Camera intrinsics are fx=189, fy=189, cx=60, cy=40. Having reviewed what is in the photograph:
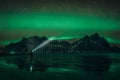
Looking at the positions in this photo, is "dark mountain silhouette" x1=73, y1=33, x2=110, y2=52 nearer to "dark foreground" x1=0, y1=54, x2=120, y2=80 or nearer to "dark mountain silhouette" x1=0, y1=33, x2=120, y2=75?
"dark mountain silhouette" x1=0, y1=33, x2=120, y2=75

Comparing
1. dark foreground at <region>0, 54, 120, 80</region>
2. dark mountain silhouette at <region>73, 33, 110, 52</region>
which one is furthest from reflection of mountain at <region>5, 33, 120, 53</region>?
dark foreground at <region>0, 54, 120, 80</region>

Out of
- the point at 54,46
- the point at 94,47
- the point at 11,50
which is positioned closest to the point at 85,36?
the point at 94,47

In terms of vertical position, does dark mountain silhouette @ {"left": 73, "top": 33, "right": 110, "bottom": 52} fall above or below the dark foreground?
above

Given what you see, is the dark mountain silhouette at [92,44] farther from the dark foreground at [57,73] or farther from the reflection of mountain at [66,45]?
the dark foreground at [57,73]

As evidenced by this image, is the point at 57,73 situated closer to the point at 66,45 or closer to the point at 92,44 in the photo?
the point at 66,45

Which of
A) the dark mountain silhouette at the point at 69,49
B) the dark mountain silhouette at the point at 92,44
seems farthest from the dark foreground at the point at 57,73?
the dark mountain silhouette at the point at 92,44

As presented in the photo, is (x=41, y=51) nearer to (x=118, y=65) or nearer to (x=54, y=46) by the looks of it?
(x=54, y=46)

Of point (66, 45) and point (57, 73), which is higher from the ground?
point (66, 45)

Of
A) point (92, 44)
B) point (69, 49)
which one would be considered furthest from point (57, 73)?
point (92, 44)
